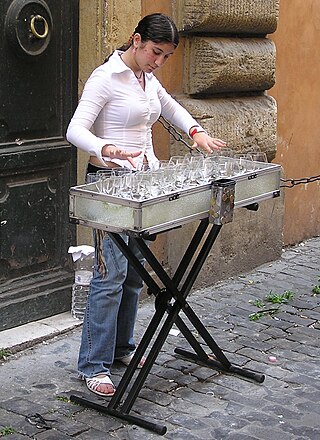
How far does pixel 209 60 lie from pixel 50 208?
1.34 m

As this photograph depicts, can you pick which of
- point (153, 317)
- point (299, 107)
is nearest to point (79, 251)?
point (153, 317)

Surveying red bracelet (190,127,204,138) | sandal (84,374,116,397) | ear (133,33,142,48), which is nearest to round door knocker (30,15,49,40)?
ear (133,33,142,48)

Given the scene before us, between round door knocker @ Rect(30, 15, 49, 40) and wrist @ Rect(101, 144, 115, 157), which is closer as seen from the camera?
wrist @ Rect(101, 144, 115, 157)

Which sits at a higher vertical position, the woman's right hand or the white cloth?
the woman's right hand

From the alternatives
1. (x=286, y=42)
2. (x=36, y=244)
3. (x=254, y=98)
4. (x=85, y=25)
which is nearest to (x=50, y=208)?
(x=36, y=244)

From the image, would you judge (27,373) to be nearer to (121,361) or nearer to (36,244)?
(121,361)

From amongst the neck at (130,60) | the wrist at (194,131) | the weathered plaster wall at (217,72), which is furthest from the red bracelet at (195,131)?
the weathered plaster wall at (217,72)

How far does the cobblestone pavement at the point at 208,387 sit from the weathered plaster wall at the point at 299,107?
5.12 ft

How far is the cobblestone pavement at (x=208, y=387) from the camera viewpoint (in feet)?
→ 12.7

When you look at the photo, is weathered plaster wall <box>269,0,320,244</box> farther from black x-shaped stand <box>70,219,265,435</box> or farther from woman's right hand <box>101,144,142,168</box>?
woman's right hand <box>101,144,142,168</box>

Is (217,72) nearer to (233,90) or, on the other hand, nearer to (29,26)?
(233,90)

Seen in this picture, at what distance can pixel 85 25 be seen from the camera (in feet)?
16.5

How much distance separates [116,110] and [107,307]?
0.85 m

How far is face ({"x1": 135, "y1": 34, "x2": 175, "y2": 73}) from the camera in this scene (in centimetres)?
392
